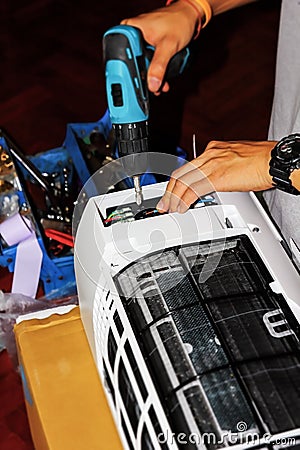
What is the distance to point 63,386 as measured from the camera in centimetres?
101

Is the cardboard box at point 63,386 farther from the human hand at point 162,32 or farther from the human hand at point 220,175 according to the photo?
the human hand at point 162,32

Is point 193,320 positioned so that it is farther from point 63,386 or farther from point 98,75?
A: point 98,75

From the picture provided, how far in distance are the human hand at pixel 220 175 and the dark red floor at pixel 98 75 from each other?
37.5 inches

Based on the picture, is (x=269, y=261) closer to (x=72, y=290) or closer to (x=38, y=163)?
(x=72, y=290)

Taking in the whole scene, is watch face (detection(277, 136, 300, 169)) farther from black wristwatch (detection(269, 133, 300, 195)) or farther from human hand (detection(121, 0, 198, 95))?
human hand (detection(121, 0, 198, 95))

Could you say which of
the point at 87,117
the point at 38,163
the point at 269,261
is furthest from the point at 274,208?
the point at 87,117

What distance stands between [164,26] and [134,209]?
313 millimetres

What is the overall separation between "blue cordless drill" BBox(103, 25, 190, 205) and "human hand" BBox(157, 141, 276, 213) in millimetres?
115

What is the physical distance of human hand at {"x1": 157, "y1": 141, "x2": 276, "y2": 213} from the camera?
3.06 ft

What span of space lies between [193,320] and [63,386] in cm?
25

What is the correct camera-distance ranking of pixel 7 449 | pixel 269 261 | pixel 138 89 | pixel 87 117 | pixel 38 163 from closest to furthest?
pixel 269 261, pixel 138 89, pixel 7 449, pixel 38 163, pixel 87 117

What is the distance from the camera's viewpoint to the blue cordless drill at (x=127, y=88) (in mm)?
1065

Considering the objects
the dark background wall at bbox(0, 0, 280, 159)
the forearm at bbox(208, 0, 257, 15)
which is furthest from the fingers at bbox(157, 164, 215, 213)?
the dark background wall at bbox(0, 0, 280, 159)

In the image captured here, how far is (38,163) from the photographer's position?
1.60 meters
